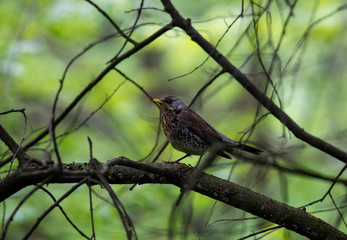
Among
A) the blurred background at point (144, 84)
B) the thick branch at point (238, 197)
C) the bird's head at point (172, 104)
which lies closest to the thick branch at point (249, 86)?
the blurred background at point (144, 84)

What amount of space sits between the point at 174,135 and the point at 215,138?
44 centimetres

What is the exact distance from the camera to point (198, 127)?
4.49 metres

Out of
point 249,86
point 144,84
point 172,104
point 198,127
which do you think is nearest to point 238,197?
point 249,86

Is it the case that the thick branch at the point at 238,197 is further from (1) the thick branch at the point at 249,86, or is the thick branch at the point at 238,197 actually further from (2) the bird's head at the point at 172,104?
(2) the bird's head at the point at 172,104

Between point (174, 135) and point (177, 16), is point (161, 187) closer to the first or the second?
point (174, 135)

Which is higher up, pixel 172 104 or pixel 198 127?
pixel 172 104

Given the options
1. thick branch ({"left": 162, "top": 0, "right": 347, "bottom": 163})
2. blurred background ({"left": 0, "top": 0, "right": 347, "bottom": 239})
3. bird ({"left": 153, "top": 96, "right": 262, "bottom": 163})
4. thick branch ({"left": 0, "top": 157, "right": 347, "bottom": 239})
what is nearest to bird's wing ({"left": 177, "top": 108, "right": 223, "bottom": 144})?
bird ({"left": 153, "top": 96, "right": 262, "bottom": 163})

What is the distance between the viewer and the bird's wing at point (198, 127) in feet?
14.5

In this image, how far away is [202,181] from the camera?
298 cm

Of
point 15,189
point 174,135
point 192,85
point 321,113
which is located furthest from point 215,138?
point 192,85

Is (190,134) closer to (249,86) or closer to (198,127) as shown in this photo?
(198,127)

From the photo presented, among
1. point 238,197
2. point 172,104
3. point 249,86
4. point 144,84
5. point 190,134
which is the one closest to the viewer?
point 238,197

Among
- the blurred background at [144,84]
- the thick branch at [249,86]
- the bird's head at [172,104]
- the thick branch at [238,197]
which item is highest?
the blurred background at [144,84]

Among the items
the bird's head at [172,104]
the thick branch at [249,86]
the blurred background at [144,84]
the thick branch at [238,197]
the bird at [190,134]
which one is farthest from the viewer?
the blurred background at [144,84]
